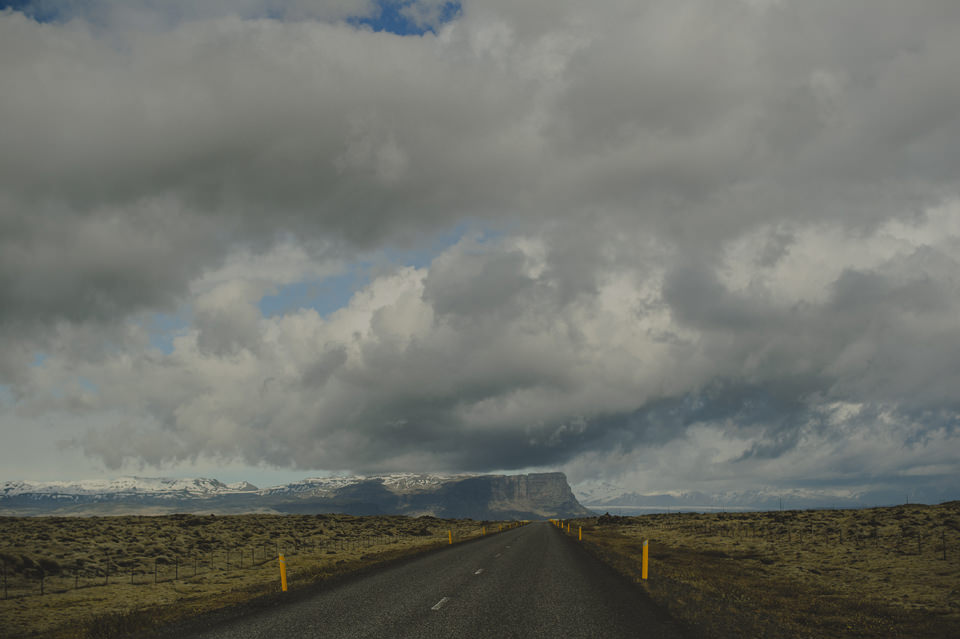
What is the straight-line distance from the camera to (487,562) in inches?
1221

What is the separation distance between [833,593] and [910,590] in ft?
8.54

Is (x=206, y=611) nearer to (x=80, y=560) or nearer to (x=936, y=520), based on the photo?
(x=80, y=560)

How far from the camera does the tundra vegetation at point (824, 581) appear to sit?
1579 cm

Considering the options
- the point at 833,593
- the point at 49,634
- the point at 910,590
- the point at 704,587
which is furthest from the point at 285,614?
the point at 910,590

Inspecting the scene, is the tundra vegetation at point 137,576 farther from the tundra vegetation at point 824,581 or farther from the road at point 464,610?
the tundra vegetation at point 824,581

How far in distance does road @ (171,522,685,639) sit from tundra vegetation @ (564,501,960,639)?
5.47 feet

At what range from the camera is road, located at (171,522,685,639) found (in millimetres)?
13539

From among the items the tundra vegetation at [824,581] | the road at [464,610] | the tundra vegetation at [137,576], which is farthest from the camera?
the tundra vegetation at [137,576]

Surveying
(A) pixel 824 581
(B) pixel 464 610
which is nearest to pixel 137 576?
(B) pixel 464 610

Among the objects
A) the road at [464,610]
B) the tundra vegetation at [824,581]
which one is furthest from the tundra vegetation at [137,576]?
the tundra vegetation at [824,581]

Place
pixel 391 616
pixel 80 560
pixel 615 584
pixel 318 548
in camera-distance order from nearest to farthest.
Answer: pixel 391 616, pixel 615 584, pixel 80 560, pixel 318 548

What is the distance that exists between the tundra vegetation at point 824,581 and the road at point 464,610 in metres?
1.67

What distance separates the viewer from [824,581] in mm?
26438

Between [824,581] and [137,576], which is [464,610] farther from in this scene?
[137,576]
